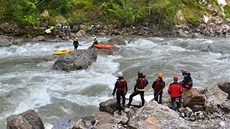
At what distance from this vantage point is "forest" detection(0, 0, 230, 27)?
35.4 m

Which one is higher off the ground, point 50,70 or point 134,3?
point 134,3

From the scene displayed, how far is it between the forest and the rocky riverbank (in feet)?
81.0

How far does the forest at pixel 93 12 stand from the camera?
35.4m

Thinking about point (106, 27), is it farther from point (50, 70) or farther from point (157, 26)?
point (50, 70)

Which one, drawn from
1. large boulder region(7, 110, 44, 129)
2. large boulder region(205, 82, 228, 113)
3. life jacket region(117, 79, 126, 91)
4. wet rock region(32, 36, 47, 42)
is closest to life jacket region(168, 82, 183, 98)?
large boulder region(205, 82, 228, 113)

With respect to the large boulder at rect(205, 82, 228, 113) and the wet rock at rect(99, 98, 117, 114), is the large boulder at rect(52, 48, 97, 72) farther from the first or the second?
the large boulder at rect(205, 82, 228, 113)

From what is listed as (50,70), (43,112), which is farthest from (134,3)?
(43,112)

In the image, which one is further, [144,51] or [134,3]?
[134,3]

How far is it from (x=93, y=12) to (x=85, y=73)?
19.0 metres

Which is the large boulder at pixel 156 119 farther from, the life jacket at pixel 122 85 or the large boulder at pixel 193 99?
the large boulder at pixel 193 99

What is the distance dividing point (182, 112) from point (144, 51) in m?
15.8

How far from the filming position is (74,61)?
71.6 feet

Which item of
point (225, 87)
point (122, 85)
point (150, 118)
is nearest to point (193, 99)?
point (225, 87)

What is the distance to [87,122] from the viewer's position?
11461mm
